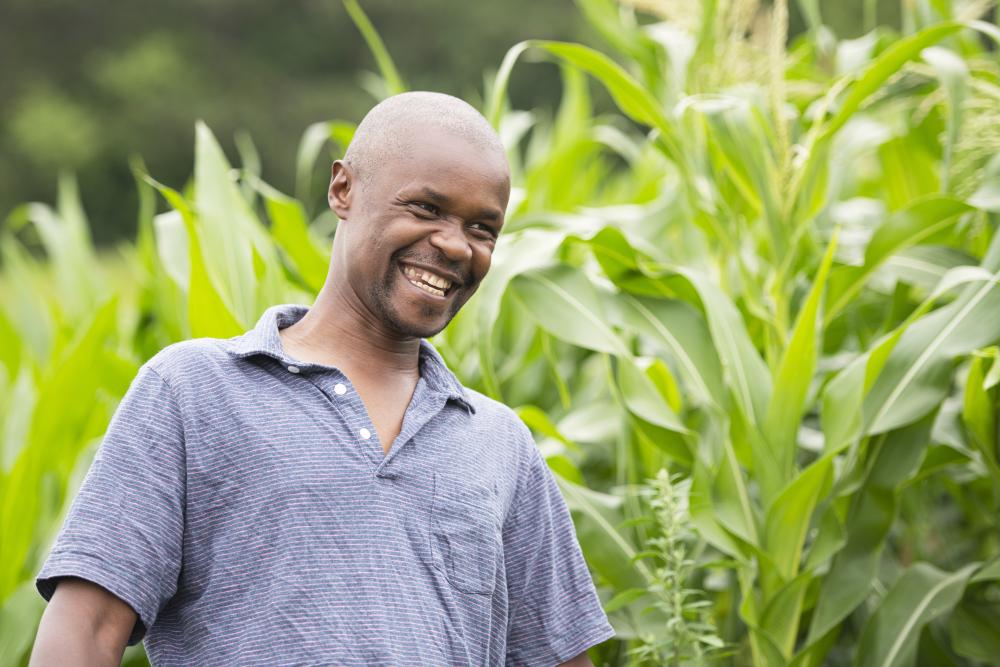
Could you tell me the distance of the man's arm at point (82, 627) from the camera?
4.09ft

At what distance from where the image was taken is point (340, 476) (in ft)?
4.56

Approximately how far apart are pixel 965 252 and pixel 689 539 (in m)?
0.81

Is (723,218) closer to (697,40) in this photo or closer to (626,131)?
(697,40)

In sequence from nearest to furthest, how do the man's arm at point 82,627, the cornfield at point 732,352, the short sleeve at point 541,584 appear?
the man's arm at point 82,627 < the short sleeve at point 541,584 < the cornfield at point 732,352

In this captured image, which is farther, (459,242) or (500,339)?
(500,339)

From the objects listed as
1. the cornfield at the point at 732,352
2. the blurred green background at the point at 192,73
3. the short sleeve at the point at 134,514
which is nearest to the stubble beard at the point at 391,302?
the short sleeve at the point at 134,514

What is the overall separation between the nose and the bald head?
4.0 inches

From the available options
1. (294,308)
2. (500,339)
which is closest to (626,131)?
(500,339)

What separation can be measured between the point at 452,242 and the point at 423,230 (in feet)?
0.12

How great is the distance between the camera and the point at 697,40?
260 centimetres

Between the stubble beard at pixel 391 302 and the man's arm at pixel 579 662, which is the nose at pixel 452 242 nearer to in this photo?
the stubble beard at pixel 391 302

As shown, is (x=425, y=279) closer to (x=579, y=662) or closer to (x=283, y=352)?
(x=283, y=352)

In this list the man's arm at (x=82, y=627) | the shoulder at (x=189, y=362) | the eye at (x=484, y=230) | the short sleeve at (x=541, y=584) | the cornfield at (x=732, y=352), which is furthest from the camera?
the cornfield at (x=732, y=352)

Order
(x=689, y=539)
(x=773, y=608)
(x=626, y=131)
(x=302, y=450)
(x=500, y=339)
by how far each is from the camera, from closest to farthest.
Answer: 1. (x=302, y=450)
2. (x=773, y=608)
3. (x=689, y=539)
4. (x=500, y=339)
5. (x=626, y=131)
